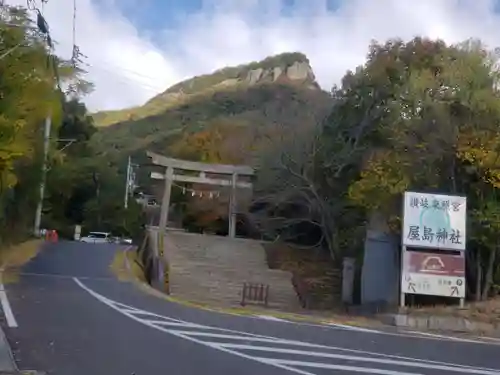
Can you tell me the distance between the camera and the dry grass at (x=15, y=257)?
22641mm

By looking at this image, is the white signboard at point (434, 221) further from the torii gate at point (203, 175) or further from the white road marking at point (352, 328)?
the torii gate at point (203, 175)

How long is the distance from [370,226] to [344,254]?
16.4 feet

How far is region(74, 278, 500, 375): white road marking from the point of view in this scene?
9461 millimetres

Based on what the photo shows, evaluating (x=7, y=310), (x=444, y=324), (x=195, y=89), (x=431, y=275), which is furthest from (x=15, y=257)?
(x=195, y=89)

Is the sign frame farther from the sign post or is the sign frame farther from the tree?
the tree

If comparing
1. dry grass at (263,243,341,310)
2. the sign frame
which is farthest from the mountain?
the sign frame

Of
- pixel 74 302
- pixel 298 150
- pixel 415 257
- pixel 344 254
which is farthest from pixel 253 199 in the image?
pixel 74 302

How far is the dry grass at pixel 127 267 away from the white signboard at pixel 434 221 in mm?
10163

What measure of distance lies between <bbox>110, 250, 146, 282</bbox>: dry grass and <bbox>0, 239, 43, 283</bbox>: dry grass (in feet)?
11.4

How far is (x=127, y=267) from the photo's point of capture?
→ 2889 cm

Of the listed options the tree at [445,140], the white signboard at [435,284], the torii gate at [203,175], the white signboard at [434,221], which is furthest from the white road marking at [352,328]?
the torii gate at [203,175]

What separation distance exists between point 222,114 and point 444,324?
54190mm

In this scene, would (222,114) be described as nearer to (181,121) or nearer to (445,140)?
(181,121)

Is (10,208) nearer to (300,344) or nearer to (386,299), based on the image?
(386,299)
